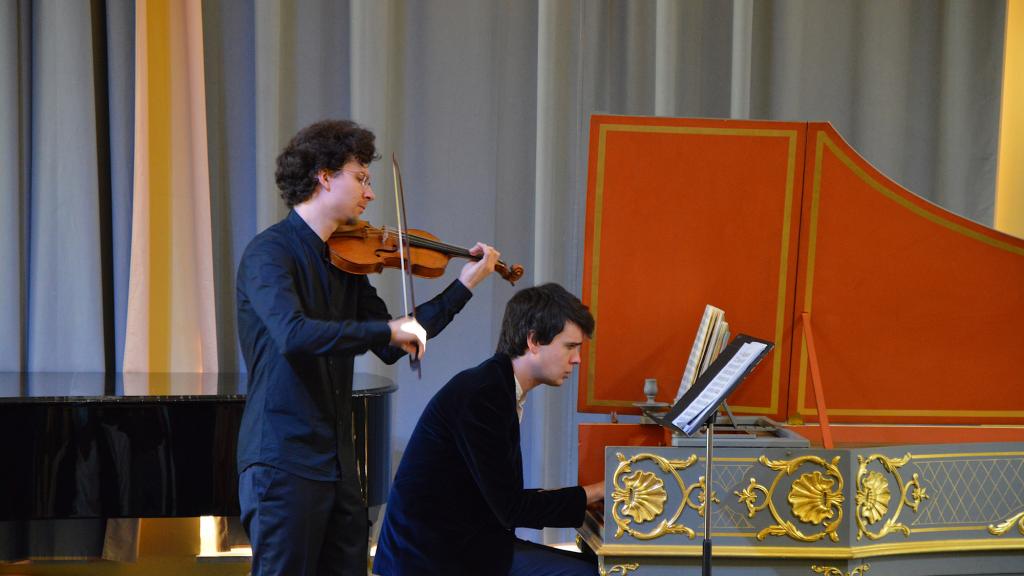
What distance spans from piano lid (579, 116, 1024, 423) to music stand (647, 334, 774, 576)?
0.45 meters

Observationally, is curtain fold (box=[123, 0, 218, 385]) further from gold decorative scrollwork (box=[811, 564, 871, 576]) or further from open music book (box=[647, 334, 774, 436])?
gold decorative scrollwork (box=[811, 564, 871, 576])

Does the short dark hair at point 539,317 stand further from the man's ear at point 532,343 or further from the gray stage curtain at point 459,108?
the gray stage curtain at point 459,108

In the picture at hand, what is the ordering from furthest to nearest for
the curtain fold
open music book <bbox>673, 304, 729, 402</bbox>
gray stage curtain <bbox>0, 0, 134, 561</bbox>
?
the curtain fold
gray stage curtain <bbox>0, 0, 134, 561</bbox>
open music book <bbox>673, 304, 729, 402</bbox>

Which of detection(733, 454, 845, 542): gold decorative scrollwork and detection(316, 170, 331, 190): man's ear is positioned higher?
detection(316, 170, 331, 190): man's ear

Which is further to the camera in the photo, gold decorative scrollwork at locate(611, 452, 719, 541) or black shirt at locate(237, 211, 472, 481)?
gold decorative scrollwork at locate(611, 452, 719, 541)

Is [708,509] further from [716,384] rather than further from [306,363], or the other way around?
[306,363]

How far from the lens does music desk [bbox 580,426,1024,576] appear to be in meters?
2.45

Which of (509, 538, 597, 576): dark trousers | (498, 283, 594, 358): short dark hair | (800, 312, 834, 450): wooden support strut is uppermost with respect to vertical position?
(498, 283, 594, 358): short dark hair

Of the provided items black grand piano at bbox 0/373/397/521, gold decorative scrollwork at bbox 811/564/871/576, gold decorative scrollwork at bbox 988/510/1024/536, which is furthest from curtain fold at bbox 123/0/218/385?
gold decorative scrollwork at bbox 988/510/1024/536

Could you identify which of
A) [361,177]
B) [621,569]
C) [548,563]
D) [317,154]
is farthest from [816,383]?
[317,154]

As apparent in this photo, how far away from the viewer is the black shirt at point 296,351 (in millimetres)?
1840

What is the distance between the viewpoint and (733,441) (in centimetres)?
256

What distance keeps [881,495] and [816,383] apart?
35 centimetres

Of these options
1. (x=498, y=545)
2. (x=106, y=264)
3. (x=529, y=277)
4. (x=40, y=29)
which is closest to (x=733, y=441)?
(x=498, y=545)
